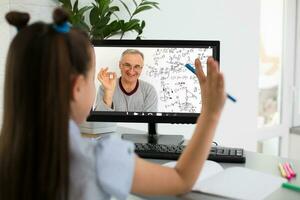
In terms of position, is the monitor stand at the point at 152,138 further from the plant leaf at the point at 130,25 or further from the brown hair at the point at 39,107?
the brown hair at the point at 39,107

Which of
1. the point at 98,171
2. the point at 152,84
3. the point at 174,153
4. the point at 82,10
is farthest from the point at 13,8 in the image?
the point at 98,171

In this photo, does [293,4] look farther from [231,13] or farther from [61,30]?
[61,30]

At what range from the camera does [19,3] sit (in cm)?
187

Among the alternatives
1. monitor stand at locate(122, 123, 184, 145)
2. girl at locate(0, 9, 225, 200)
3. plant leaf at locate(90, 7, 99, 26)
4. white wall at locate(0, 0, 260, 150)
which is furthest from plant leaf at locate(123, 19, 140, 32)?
girl at locate(0, 9, 225, 200)

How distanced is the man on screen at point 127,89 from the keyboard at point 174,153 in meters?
0.18

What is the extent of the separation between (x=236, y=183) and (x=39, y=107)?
56cm

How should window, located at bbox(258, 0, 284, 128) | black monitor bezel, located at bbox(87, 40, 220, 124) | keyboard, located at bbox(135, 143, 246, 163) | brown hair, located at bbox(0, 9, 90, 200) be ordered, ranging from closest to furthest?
brown hair, located at bbox(0, 9, 90, 200) < keyboard, located at bbox(135, 143, 246, 163) < black monitor bezel, located at bbox(87, 40, 220, 124) < window, located at bbox(258, 0, 284, 128)

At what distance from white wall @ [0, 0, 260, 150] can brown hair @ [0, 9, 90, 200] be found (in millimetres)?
1584

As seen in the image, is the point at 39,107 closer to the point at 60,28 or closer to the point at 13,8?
the point at 60,28

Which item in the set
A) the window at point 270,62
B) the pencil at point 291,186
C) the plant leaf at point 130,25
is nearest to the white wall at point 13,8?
the plant leaf at point 130,25

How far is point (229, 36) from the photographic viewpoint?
2803 mm

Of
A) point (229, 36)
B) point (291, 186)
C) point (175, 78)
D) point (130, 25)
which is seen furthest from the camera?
point (229, 36)

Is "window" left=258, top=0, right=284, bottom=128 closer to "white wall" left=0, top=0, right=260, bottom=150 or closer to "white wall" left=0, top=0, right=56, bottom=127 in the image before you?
"white wall" left=0, top=0, right=260, bottom=150

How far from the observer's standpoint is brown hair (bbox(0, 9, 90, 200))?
2.47 feet
